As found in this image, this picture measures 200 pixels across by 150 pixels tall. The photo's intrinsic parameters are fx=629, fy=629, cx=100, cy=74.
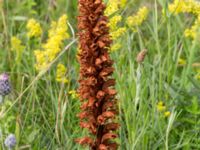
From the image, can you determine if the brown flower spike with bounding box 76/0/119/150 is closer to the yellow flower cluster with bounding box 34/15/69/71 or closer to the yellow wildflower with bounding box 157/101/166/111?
the yellow wildflower with bounding box 157/101/166/111

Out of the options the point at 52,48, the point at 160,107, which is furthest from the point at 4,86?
the point at 160,107

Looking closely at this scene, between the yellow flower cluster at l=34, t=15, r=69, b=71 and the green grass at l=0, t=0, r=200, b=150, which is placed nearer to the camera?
the green grass at l=0, t=0, r=200, b=150

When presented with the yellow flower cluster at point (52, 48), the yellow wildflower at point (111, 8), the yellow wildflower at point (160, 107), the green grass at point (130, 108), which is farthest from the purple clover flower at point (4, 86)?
the yellow wildflower at point (160, 107)

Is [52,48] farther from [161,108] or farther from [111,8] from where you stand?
[161,108]

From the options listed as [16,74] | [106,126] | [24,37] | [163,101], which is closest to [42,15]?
[24,37]

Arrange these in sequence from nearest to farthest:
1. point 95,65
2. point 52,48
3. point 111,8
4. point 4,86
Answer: point 95,65
point 4,86
point 111,8
point 52,48

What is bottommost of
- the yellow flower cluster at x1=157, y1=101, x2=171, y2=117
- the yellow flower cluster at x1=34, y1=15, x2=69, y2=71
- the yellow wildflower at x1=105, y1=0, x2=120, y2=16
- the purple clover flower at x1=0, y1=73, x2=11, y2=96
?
the yellow flower cluster at x1=157, y1=101, x2=171, y2=117

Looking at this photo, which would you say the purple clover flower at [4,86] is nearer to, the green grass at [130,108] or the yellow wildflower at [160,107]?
the green grass at [130,108]

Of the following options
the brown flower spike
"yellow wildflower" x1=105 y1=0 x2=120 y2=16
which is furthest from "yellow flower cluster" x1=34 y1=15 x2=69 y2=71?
the brown flower spike

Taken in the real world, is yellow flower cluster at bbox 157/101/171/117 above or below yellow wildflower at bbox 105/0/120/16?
below
